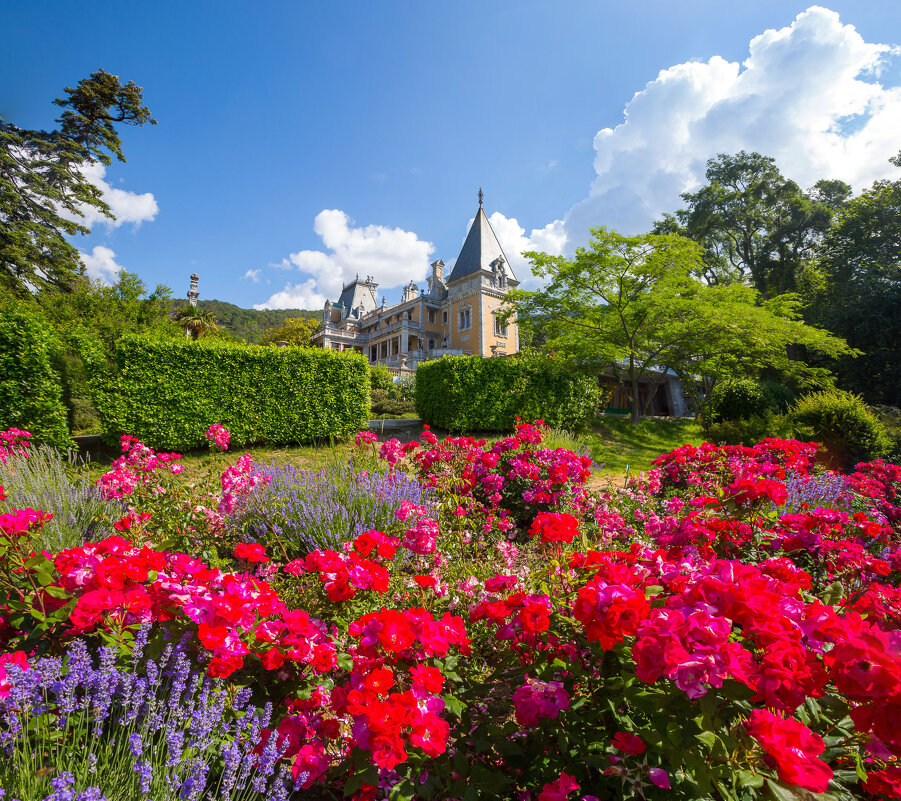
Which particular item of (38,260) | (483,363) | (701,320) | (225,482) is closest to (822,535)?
(225,482)

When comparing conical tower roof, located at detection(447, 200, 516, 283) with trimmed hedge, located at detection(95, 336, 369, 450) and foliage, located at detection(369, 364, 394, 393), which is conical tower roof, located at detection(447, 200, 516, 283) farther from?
trimmed hedge, located at detection(95, 336, 369, 450)

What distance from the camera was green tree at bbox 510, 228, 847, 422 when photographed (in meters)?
13.4

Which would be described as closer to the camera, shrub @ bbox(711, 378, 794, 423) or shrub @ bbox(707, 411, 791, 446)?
shrub @ bbox(707, 411, 791, 446)

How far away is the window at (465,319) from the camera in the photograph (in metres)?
40.7

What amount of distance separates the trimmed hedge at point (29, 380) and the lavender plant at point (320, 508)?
6.75 m

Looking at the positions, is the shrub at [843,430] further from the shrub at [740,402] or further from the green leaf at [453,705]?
the green leaf at [453,705]

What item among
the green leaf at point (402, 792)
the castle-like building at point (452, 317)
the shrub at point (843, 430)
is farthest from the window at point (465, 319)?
the green leaf at point (402, 792)

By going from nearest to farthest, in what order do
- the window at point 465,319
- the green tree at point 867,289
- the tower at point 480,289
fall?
the green tree at point 867,289
the tower at point 480,289
the window at point 465,319

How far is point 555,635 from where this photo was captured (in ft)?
5.48

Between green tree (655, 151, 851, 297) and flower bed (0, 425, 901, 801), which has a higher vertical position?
green tree (655, 151, 851, 297)

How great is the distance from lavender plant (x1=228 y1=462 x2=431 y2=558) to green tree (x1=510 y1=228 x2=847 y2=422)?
1217 cm

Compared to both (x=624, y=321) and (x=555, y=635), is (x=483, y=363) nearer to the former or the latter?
(x=624, y=321)

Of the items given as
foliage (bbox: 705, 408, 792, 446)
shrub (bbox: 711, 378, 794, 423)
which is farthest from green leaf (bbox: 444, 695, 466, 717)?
shrub (bbox: 711, 378, 794, 423)

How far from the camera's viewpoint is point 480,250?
39750 mm
